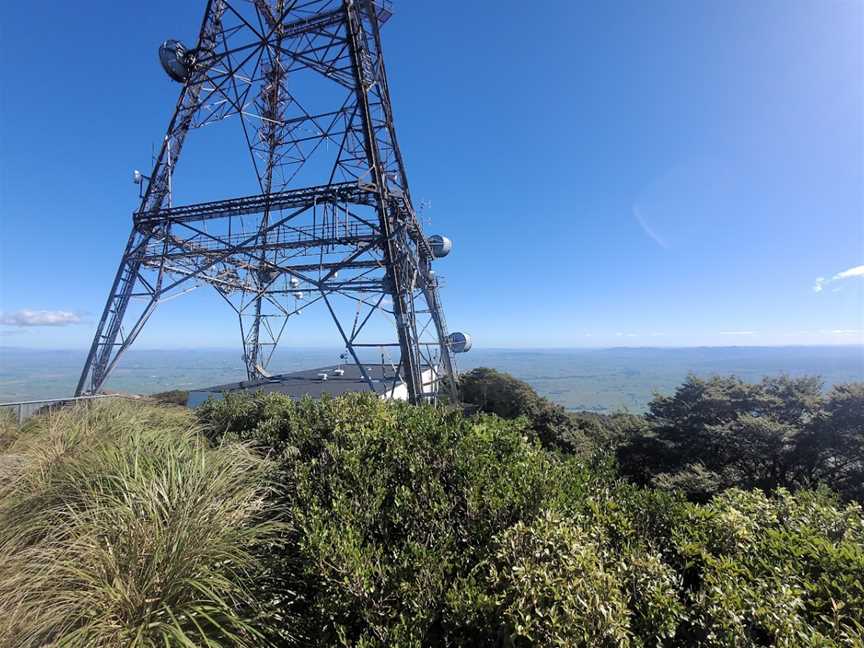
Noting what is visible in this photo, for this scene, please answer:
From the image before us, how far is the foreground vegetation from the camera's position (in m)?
1.78

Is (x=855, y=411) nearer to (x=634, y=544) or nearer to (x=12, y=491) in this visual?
(x=634, y=544)

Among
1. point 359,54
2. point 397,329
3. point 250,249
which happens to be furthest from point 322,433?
point 359,54

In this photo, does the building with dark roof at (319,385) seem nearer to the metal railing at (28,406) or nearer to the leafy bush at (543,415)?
the leafy bush at (543,415)

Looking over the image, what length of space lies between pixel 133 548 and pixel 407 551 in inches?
70.9

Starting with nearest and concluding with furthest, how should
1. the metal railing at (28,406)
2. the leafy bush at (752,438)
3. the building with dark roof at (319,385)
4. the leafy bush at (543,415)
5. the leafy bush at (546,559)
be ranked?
1. the leafy bush at (546,559)
2. the metal railing at (28,406)
3. the leafy bush at (752,438)
4. the building with dark roof at (319,385)
5. the leafy bush at (543,415)

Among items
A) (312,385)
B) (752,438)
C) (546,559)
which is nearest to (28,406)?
(312,385)

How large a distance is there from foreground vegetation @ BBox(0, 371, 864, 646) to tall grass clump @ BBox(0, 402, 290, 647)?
0.05ft

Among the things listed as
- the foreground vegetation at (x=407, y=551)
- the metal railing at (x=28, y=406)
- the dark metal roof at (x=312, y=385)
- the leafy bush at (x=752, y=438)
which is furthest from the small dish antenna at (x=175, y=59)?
the leafy bush at (x=752, y=438)

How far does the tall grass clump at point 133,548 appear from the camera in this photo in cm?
202

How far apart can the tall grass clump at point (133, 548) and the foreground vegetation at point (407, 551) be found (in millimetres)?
15

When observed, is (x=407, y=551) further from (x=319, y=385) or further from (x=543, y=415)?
(x=543, y=415)

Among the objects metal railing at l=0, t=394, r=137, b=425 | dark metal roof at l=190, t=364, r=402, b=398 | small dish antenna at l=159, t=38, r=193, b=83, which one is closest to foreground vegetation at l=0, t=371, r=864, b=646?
metal railing at l=0, t=394, r=137, b=425

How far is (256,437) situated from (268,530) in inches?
Result: 79.4

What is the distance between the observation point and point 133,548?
7.68ft
